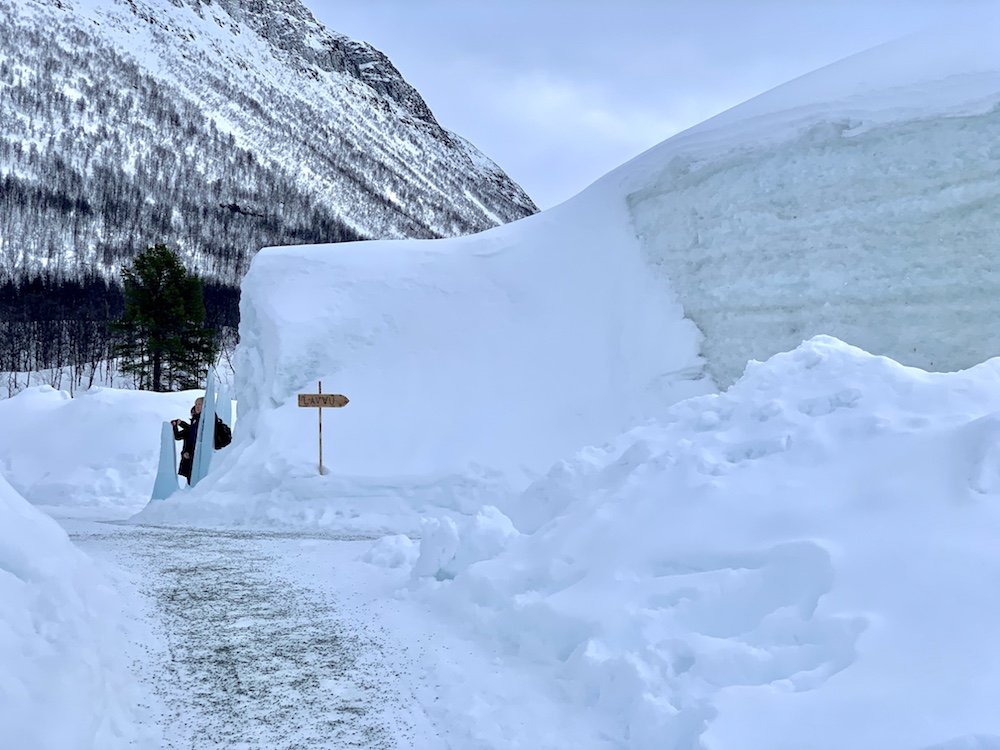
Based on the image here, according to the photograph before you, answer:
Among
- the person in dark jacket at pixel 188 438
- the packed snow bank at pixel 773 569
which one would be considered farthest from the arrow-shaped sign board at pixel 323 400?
the packed snow bank at pixel 773 569

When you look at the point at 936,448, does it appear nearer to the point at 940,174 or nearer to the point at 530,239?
the point at 940,174

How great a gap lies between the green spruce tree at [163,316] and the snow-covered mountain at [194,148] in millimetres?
41720

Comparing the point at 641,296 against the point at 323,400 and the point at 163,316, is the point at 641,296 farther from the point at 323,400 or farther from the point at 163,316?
the point at 163,316

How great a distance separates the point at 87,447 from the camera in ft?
69.8

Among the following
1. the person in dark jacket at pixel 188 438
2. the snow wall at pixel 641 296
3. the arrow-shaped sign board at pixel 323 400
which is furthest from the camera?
the person in dark jacket at pixel 188 438

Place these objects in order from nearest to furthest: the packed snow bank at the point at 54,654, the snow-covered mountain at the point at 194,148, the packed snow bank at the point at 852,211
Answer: the packed snow bank at the point at 54,654 → the packed snow bank at the point at 852,211 → the snow-covered mountain at the point at 194,148

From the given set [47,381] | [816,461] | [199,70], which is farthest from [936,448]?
[199,70]

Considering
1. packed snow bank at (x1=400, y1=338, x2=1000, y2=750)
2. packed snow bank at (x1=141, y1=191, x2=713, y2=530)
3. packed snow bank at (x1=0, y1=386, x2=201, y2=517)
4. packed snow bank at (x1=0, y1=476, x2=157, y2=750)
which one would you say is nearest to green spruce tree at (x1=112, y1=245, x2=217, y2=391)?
packed snow bank at (x1=0, y1=386, x2=201, y2=517)

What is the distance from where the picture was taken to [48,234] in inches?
3376

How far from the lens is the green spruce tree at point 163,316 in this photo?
4212cm

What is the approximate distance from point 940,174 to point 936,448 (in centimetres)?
1047

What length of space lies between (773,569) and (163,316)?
42704mm

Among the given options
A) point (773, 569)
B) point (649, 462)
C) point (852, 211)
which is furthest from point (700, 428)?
point (852, 211)

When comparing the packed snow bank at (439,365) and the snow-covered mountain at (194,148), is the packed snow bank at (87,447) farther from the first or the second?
the snow-covered mountain at (194,148)
